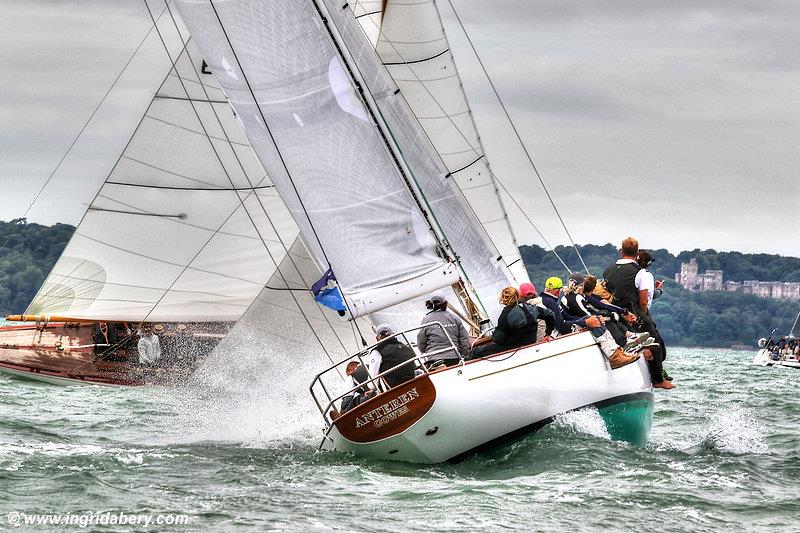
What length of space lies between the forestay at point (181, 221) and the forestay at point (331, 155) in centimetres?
899

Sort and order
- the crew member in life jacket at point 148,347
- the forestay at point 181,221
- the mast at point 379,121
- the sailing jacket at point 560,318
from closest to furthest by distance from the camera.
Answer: the sailing jacket at point 560,318
the mast at point 379,121
the forestay at point 181,221
the crew member in life jacket at point 148,347

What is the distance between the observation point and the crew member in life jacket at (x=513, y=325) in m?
11.8

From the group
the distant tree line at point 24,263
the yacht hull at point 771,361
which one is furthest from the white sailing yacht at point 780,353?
the distant tree line at point 24,263

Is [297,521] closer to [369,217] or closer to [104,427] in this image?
[369,217]

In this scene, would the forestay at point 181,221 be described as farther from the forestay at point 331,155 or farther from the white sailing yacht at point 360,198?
the forestay at point 331,155

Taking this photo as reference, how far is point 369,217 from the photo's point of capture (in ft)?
41.8

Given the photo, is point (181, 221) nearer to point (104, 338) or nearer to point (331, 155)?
point (104, 338)

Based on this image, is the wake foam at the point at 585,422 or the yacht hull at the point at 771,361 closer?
the wake foam at the point at 585,422

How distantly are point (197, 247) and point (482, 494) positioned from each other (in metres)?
12.5

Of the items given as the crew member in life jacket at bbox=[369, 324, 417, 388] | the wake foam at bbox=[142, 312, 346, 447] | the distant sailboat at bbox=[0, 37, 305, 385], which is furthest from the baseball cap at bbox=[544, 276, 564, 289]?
the distant sailboat at bbox=[0, 37, 305, 385]

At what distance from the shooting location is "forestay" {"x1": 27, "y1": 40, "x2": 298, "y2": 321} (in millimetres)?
21922

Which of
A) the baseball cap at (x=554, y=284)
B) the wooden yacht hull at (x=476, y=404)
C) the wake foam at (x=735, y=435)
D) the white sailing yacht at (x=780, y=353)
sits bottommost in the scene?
the wake foam at (x=735, y=435)

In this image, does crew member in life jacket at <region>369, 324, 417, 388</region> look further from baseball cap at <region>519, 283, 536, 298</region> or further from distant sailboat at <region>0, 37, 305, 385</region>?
distant sailboat at <region>0, 37, 305, 385</region>

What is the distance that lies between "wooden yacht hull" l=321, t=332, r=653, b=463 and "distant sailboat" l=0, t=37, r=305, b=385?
1008 centimetres
